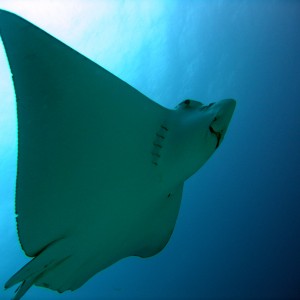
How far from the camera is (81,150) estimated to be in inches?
73.4

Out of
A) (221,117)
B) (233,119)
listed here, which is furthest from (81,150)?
(233,119)

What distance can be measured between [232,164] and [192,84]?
341 centimetres

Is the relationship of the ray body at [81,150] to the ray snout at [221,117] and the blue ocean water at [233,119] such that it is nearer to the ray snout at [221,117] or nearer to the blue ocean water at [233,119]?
the ray snout at [221,117]

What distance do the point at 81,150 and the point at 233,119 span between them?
8.82 metres

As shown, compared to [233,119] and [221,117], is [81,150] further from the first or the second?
[233,119]

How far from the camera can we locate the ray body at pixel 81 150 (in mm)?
1624

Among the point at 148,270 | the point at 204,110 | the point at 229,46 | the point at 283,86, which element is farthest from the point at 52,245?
the point at 148,270

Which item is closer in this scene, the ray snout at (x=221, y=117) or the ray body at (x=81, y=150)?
the ray body at (x=81, y=150)

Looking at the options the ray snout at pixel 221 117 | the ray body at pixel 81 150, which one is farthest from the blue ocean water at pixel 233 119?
the ray snout at pixel 221 117

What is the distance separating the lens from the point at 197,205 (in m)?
12.2

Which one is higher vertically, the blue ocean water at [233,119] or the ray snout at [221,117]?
the blue ocean water at [233,119]

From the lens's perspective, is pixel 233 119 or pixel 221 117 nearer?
pixel 221 117

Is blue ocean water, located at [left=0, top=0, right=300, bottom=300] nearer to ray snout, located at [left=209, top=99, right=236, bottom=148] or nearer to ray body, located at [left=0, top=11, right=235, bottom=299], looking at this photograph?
ray body, located at [left=0, top=11, right=235, bottom=299]

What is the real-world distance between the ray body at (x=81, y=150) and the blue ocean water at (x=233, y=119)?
6203 millimetres
